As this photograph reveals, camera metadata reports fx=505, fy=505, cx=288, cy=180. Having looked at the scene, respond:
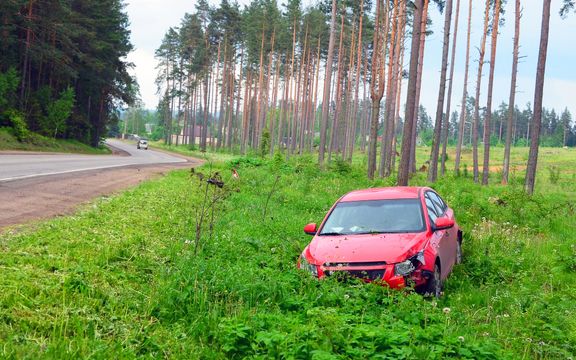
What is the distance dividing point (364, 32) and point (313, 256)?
41148 millimetres

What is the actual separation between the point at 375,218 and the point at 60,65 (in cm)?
3565

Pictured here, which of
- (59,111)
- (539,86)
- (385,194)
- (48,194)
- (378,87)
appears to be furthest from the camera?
(59,111)

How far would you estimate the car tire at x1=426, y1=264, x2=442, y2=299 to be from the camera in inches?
262

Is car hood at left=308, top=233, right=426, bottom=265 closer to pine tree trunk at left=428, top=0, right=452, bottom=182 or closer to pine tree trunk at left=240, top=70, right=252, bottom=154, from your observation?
pine tree trunk at left=428, top=0, right=452, bottom=182

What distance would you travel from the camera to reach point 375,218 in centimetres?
795

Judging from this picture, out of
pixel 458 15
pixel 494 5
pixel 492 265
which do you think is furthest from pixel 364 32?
pixel 492 265

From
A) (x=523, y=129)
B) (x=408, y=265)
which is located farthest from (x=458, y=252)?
(x=523, y=129)

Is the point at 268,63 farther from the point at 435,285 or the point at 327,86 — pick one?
the point at 435,285

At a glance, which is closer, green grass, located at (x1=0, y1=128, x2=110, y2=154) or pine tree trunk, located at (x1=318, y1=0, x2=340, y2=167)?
pine tree trunk, located at (x1=318, y1=0, x2=340, y2=167)

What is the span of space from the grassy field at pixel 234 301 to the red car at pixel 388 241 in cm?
32

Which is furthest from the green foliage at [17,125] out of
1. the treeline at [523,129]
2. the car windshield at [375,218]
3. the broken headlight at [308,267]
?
the treeline at [523,129]

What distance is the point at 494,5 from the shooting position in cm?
3192

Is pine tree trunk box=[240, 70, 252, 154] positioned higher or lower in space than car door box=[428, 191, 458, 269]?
higher

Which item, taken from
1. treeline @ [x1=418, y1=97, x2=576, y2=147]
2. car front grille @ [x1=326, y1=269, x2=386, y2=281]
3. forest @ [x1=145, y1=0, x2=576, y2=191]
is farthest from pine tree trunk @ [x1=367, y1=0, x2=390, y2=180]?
treeline @ [x1=418, y1=97, x2=576, y2=147]
